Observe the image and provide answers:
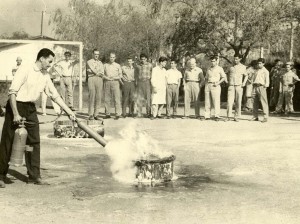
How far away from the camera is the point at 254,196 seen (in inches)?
292

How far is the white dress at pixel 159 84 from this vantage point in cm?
1853

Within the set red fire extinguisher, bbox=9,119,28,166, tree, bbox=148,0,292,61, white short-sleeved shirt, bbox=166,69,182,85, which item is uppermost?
tree, bbox=148,0,292,61

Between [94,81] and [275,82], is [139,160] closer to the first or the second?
[94,81]

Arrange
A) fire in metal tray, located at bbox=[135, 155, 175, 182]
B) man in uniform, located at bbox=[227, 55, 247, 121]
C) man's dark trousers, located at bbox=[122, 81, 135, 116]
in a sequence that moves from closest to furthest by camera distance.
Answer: fire in metal tray, located at bbox=[135, 155, 175, 182], man in uniform, located at bbox=[227, 55, 247, 121], man's dark trousers, located at bbox=[122, 81, 135, 116]

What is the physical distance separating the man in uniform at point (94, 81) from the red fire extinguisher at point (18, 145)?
991 centimetres

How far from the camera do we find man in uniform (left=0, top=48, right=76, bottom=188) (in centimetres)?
770

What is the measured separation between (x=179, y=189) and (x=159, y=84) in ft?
36.0

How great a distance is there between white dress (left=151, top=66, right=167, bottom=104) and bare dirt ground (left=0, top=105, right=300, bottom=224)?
536cm

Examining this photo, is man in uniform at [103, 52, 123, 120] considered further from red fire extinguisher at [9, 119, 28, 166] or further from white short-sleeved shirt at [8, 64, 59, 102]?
red fire extinguisher at [9, 119, 28, 166]

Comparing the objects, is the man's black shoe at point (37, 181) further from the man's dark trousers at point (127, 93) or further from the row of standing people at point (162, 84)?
the man's dark trousers at point (127, 93)

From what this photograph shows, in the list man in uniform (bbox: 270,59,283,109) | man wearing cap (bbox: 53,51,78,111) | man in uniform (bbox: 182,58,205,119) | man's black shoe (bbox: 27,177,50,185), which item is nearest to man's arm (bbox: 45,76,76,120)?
man's black shoe (bbox: 27,177,50,185)

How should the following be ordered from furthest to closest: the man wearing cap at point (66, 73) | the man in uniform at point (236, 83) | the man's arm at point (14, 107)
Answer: the man wearing cap at point (66, 73)
the man in uniform at point (236, 83)
the man's arm at point (14, 107)

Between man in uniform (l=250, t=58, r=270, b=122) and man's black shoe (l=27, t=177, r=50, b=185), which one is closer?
man's black shoe (l=27, t=177, r=50, b=185)

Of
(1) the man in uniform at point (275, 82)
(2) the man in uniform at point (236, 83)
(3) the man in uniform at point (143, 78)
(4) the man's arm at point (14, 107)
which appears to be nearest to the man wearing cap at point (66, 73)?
(3) the man in uniform at point (143, 78)
